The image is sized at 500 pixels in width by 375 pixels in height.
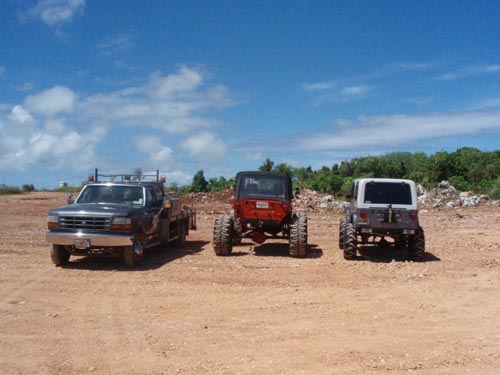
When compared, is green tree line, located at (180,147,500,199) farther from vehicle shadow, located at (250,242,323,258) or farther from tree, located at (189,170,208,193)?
vehicle shadow, located at (250,242,323,258)

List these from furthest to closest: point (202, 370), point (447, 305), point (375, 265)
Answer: point (375, 265) → point (447, 305) → point (202, 370)

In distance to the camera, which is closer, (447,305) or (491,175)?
(447,305)

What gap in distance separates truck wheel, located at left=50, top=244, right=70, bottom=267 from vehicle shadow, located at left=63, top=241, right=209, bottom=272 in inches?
5.5

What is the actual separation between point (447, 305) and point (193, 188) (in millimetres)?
40382

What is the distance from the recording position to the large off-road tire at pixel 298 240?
13.3 metres

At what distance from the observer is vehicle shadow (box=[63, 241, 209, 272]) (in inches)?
458

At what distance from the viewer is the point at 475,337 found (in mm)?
6688

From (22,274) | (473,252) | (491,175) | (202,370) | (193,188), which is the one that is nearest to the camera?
(202,370)

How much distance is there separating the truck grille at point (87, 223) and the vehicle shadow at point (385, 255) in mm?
6490

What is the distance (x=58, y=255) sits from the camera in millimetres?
11531

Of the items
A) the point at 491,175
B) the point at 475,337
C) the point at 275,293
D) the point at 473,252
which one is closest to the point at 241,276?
the point at 275,293

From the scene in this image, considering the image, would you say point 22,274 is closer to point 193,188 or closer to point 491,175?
point 193,188

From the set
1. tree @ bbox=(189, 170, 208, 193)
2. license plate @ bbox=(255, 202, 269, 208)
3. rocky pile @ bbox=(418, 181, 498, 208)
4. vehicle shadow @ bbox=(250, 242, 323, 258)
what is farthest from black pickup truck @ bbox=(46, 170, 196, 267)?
tree @ bbox=(189, 170, 208, 193)

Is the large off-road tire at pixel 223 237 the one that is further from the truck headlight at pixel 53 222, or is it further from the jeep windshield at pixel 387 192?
the truck headlight at pixel 53 222
